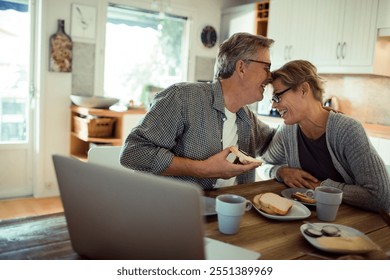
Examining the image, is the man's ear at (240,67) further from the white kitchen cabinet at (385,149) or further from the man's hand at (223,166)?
the white kitchen cabinet at (385,149)

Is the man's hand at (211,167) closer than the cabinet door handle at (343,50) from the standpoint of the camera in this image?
Yes

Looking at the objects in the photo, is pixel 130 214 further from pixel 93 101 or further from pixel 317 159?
pixel 93 101

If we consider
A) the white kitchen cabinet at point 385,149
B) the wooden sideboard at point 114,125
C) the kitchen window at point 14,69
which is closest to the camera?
the white kitchen cabinet at point 385,149

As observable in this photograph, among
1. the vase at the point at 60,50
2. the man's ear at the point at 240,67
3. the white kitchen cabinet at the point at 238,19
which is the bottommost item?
the man's ear at the point at 240,67

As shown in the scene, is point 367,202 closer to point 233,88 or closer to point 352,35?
point 233,88

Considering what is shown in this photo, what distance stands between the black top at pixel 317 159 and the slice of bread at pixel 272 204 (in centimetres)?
41

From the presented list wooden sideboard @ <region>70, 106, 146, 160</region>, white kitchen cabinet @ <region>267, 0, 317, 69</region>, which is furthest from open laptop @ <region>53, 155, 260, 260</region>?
white kitchen cabinet @ <region>267, 0, 317, 69</region>

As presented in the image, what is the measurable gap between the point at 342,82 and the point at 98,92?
234 cm

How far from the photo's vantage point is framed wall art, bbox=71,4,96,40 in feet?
11.1

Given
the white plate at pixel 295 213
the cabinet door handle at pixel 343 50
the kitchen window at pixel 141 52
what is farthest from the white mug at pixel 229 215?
the kitchen window at pixel 141 52

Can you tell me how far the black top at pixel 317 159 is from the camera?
4.64 feet

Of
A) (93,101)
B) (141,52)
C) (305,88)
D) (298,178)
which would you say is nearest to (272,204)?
(298,178)

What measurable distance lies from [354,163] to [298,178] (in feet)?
0.67

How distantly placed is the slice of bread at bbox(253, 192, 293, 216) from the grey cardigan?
0.28 m
